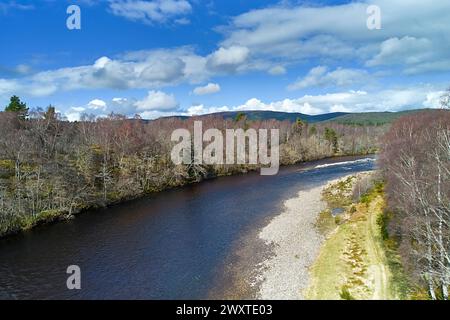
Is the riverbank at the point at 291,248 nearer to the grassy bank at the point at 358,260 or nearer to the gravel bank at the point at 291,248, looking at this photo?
the gravel bank at the point at 291,248

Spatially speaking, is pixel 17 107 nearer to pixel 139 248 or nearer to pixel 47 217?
pixel 47 217

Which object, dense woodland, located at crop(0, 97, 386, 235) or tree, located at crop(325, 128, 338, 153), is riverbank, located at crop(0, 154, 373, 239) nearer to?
dense woodland, located at crop(0, 97, 386, 235)

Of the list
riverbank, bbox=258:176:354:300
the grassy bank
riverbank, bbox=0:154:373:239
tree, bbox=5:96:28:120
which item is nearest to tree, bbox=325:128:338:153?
riverbank, bbox=258:176:354:300

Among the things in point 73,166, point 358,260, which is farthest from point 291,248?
point 73,166

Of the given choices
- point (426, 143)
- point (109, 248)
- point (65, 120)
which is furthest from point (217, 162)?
point (426, 143)

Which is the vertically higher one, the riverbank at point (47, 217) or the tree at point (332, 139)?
the tree at point (332, 139)

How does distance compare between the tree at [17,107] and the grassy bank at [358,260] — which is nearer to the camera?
the grassy bank at [358,260]

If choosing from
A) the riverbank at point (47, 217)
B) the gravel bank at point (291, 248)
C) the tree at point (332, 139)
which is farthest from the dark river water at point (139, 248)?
the tree at point (332, 139)
